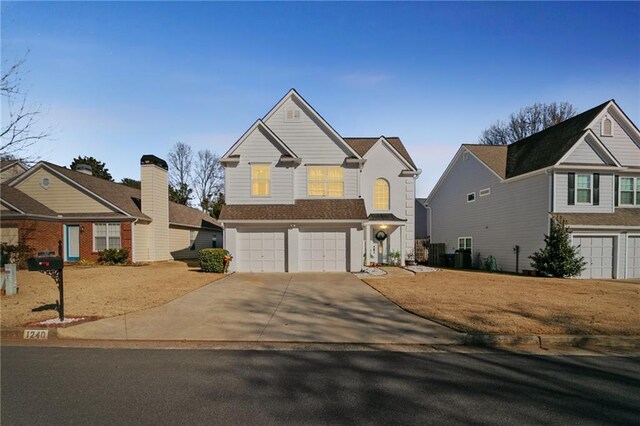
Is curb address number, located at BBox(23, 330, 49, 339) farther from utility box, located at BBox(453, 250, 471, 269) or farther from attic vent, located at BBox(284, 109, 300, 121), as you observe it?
utility box, located at BBox(453, 250, 471, 269)

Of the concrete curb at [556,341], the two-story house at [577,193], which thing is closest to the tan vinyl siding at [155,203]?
the two-story house at [577,193]

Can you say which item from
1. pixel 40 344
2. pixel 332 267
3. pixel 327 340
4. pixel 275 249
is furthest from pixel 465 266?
pixel 40 344

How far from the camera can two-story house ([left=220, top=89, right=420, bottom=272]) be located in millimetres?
18297

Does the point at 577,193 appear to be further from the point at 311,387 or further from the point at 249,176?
the point at 311,387

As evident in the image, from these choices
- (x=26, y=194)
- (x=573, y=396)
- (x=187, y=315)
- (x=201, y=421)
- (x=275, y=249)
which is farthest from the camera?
(x=26, y=194)

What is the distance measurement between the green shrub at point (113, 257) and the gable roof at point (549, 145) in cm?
2443

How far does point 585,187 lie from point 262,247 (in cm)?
1762

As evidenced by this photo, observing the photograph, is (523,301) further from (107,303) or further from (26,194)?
(26,194)

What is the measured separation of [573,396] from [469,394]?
140 cm

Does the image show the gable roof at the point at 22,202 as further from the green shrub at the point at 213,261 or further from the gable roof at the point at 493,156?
the gable roof at the point at 493,156

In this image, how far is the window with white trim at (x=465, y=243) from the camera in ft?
84.6

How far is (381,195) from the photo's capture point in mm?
23156

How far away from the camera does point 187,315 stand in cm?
917

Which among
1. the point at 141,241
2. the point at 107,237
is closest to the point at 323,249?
the point at 141,241
